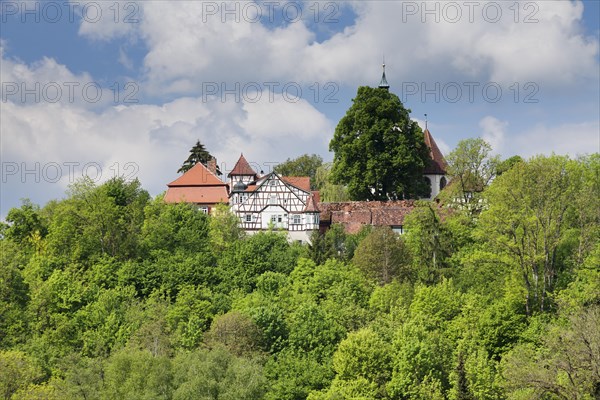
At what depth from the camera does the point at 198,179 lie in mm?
79000

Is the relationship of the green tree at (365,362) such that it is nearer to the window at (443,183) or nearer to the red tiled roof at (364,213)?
the red tiled roof at (364,213)

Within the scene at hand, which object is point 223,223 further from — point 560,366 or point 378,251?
point 560,366

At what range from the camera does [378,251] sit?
183ft

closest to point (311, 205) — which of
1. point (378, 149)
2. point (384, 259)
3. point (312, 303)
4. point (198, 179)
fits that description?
point (378, 149)

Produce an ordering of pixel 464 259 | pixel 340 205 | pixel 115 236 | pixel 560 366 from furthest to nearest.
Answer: pixel 340 205
pixel 115 236
pixel 464 259
pixel 560 366

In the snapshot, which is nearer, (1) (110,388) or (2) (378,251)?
(1) (110,388)

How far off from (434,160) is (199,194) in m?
19.9

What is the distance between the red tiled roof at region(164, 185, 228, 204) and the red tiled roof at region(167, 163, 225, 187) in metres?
0.35

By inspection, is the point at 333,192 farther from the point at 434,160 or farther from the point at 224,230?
the point at 224,230

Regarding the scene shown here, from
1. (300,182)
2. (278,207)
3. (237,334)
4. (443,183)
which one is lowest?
(237,334)

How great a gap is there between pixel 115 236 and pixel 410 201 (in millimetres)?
22699

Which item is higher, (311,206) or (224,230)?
(311,206)

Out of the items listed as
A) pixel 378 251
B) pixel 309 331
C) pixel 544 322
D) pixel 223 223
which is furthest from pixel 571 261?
pixel 223 223

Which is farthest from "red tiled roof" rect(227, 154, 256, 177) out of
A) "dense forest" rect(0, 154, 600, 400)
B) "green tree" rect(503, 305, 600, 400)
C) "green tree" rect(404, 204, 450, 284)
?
"green tree" rect(503, 305, 600, 400)
